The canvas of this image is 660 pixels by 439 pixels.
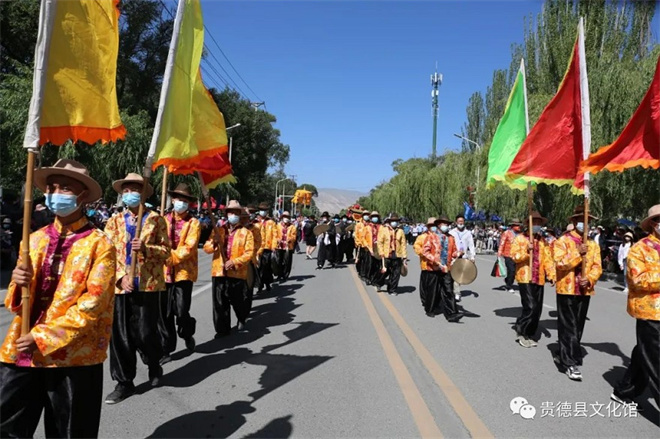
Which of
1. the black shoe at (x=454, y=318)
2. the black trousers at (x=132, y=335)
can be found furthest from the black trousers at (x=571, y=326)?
the black trousers at (x=132, y=335)

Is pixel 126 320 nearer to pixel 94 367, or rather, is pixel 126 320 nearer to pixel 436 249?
pixel 94 367

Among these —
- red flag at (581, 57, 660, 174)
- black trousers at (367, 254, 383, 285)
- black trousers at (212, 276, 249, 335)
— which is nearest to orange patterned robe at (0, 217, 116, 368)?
black trousers at (212, 276, 249, 335)

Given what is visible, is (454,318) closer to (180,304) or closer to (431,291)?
(431,291)

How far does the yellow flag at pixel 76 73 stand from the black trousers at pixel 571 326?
4787 mm

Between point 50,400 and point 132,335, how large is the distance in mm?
1876

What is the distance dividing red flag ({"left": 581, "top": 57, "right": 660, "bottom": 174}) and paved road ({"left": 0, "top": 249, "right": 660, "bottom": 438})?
2.35 m

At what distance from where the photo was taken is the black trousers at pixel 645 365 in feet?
13.7

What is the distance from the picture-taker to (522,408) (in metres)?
4.33

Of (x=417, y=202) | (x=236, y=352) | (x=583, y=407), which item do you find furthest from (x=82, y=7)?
(x=417, y=202)

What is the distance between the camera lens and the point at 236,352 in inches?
236

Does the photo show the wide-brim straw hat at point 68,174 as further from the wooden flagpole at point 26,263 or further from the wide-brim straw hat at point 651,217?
the wide-brim straw hat at point 651,217

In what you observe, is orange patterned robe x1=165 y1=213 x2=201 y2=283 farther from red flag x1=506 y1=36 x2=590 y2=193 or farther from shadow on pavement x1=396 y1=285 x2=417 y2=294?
shadow on pavement x1=396 y1=285 x2=417 y2=294

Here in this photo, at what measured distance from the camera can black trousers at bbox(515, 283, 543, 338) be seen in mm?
6844

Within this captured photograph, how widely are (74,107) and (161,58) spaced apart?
104 ft
